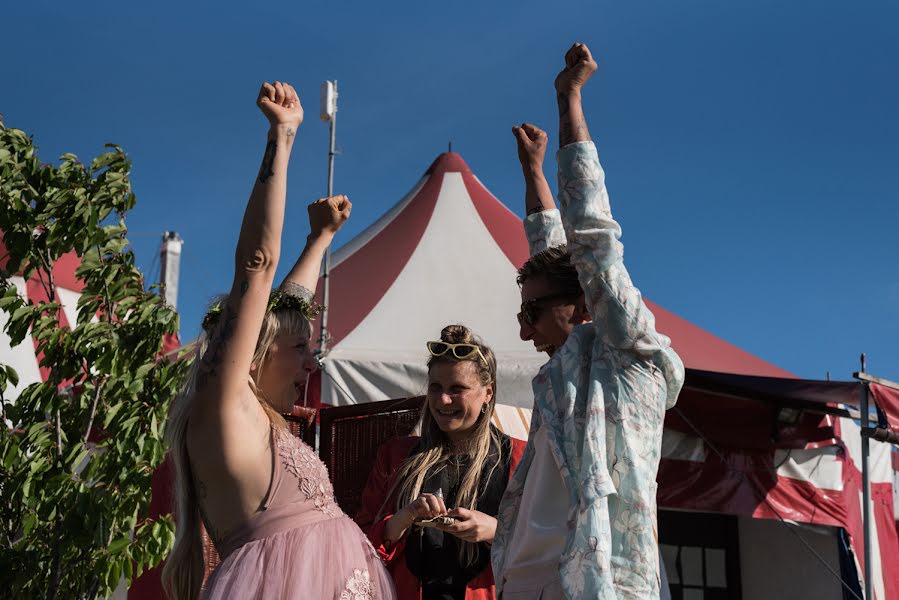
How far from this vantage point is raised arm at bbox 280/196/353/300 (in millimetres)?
2482

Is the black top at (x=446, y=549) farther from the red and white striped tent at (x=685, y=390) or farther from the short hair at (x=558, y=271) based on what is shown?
the red and white striped tent at (x=685, y=390)

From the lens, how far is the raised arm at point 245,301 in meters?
1.75

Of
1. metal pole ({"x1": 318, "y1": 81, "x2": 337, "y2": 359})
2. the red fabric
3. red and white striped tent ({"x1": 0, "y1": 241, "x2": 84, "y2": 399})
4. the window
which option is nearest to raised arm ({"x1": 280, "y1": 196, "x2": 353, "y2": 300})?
the red fabric

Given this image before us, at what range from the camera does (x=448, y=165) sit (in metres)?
8.94

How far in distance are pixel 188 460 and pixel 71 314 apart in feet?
27.2

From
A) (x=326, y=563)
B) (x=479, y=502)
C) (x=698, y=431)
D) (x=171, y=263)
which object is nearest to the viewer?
(x=326, y=563)

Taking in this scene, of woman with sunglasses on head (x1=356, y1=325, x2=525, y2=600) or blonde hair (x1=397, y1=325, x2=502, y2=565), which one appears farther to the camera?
blonde hair (x1=397, y1=325, x2=502, y2=565)

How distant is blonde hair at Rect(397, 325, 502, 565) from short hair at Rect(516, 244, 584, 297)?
0.87 meters

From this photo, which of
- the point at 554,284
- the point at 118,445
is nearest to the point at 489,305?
the point at 118,445

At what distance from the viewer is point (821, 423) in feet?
19.9

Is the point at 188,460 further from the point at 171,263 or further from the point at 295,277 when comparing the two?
the point at 171,263

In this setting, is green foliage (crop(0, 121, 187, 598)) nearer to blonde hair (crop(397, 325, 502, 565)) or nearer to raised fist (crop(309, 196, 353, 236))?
blonde hair (crop(397, 325, 502, 565))

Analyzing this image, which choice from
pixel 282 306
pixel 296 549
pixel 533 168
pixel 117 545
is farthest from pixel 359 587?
pixel 117 545

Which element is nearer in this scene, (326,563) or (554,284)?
(326,563)
